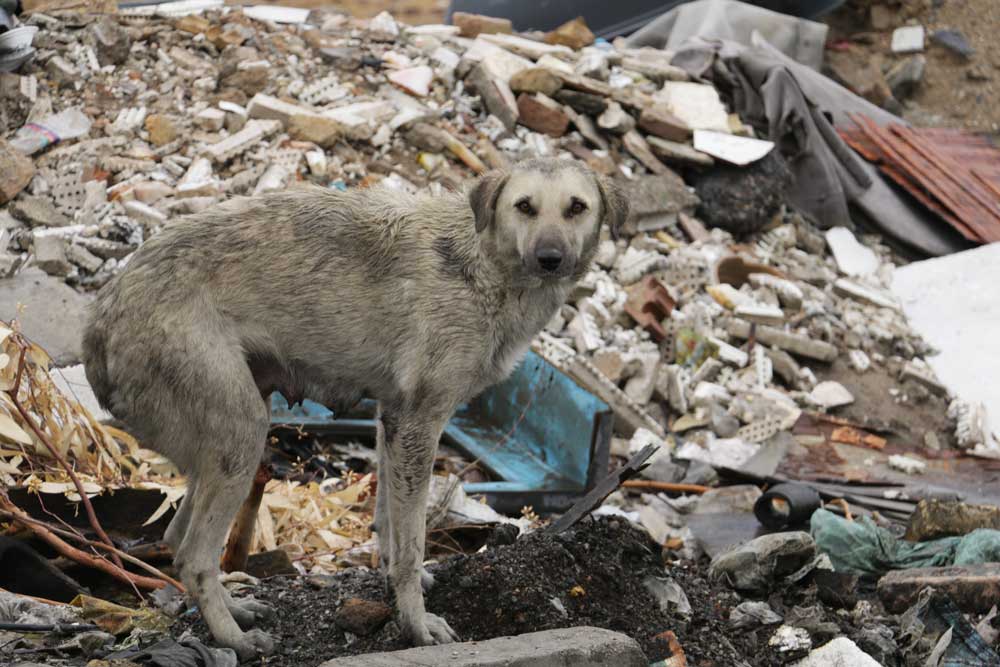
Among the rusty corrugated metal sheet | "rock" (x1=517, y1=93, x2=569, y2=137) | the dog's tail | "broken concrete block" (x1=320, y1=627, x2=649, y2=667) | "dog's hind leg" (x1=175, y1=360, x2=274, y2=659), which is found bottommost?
the rusty corrugated metal sheet

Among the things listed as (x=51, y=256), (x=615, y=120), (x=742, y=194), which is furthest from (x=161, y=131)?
Answer: (x=742, y=194)

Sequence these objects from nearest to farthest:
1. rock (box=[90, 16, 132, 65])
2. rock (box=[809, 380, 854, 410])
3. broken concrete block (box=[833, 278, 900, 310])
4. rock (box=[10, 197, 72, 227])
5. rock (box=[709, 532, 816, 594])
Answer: rock (box=[709, 532, 816, 594])
rock (box=[10, 197, 72, 227])
rock (box=[809, 380, 854, 410])
rock (box=[90, 16, 132, 65])
broken concrete block (box=[833, 278, 900, 310])

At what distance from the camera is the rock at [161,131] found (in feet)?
36.7

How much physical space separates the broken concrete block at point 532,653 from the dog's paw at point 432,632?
0.25 meters

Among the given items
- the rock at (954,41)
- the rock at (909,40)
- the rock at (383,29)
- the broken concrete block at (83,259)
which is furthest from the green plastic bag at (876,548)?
the rock at (954,41)

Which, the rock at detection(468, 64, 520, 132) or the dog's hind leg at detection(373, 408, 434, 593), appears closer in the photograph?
the dog's hind leg at detection(373, 408, 434, 593)

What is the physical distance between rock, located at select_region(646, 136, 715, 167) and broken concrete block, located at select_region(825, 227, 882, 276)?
5.81ft

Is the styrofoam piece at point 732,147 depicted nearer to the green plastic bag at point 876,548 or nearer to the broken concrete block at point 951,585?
the green plastic bag at point 876,548

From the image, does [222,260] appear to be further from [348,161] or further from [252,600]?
[348,161]

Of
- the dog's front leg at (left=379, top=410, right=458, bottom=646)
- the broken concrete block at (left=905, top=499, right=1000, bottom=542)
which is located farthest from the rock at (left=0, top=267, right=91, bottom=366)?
the broken concrete block at (left=905, top=499, right=1000, bottom=542)

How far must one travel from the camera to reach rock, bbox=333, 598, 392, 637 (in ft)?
14.3

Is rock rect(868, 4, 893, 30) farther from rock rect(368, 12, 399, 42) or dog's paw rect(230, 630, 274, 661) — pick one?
dog's paw rect(230, 630, 274, 661)

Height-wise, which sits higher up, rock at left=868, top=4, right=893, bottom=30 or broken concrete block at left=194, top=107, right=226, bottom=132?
broken concrete block at left=194, top=107, right=226, bottom=132

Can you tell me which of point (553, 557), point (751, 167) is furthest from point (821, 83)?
point (553, 557)
